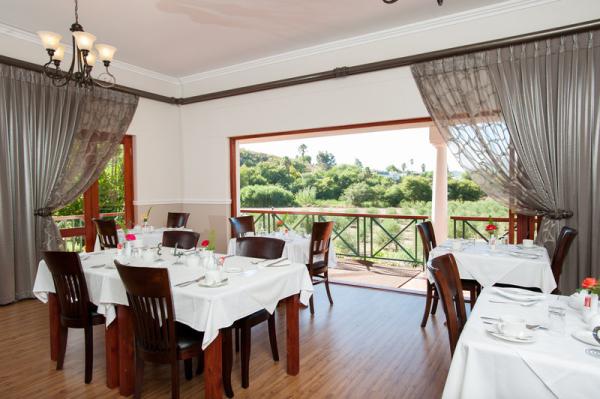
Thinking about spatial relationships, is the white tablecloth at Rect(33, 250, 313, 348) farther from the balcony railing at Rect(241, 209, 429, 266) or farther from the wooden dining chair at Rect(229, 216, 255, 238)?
the balcony railing at Rect(241, 209, 429, 266)

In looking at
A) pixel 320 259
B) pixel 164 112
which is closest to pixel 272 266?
pixel 320 259

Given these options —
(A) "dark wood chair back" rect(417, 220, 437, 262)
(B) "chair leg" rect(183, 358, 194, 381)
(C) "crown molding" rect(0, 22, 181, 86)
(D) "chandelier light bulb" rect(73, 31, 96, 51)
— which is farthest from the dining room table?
(C) "crown molding" rect(0, 22, 181, 86)

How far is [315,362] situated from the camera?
10.3 feet

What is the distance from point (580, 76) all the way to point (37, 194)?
6.26 metres

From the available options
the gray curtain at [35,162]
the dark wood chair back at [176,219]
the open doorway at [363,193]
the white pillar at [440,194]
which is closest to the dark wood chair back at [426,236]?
the open doorway at [363,193]

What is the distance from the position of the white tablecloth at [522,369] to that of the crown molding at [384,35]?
12.7 feet

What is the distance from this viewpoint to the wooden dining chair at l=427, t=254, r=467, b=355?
78.3 inches

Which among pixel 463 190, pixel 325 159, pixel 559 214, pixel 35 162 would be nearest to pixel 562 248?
pixel 559 214

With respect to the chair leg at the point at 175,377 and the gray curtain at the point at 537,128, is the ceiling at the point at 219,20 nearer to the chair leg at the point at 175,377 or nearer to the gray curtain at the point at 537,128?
the gray curtain at the point at 537,128

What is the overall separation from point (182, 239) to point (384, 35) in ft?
11.6

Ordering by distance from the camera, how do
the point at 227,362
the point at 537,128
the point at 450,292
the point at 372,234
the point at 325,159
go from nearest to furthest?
the point at 450,292 < the point at 227,362 < the point at 537,128 < the point at 372,234 < the point at 325,159

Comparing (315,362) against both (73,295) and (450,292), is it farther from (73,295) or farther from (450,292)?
(73,295)

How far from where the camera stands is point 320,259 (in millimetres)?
4691

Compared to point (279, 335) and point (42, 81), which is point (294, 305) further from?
point (42, 81)
